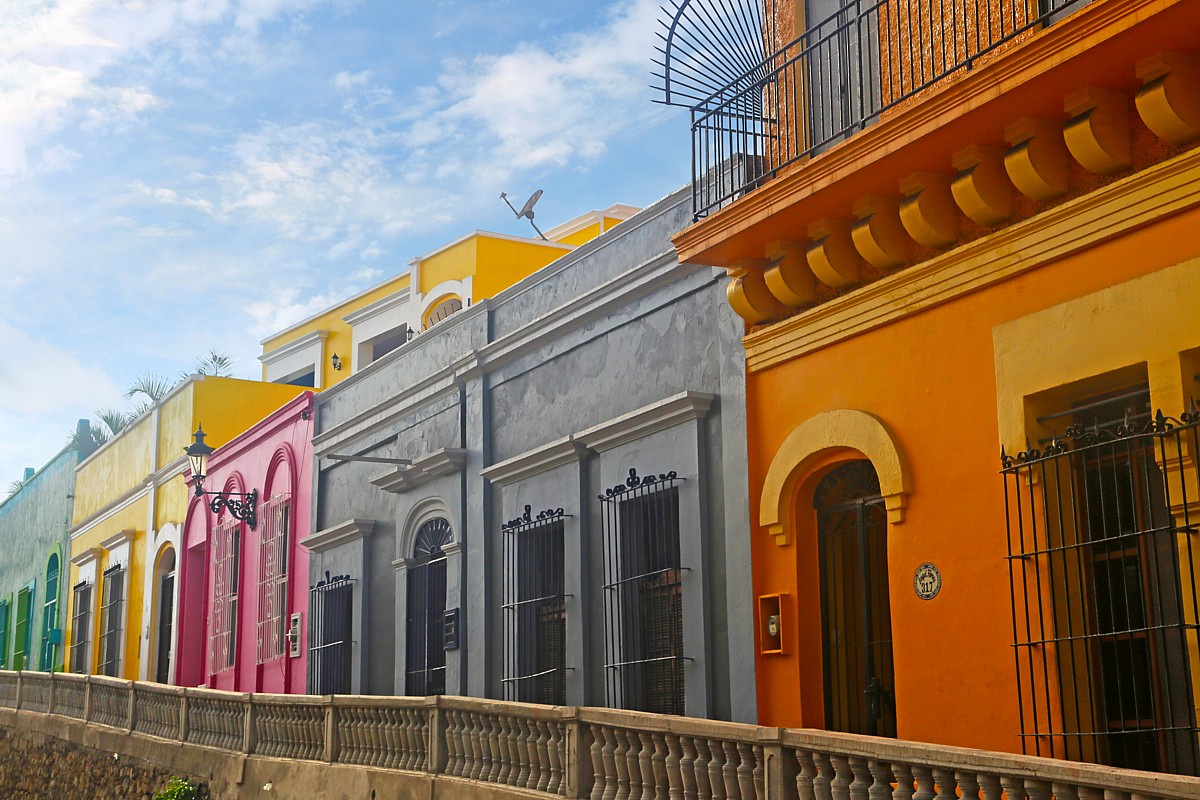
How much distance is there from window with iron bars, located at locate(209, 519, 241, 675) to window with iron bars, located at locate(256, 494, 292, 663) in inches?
34.9

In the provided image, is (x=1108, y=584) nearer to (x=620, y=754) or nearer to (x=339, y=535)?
(x=620, y=754)

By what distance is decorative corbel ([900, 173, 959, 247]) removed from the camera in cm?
814

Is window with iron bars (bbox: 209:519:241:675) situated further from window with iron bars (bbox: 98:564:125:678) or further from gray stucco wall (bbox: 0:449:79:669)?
gray stucco wall (bbox: 0:449:79:669)

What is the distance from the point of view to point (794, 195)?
28.6 feet

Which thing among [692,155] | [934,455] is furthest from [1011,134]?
[692,155]

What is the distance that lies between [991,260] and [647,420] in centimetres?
342

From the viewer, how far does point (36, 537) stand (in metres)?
29.5

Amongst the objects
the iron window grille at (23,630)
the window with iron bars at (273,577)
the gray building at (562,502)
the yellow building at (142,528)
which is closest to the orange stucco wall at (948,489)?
the gray building at (562,502)

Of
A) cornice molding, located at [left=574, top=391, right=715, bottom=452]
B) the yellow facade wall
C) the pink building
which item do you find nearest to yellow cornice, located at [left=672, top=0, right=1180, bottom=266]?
cornice molding, located at [left=574, top=391, right=715, bottom=452]

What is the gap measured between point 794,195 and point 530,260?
14.2 m

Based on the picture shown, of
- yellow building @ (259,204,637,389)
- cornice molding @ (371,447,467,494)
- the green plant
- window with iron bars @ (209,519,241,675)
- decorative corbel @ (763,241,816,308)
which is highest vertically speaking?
yellow building @ (259,204,637,389)

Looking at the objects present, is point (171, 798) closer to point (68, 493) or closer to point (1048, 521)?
point (1048, 521)

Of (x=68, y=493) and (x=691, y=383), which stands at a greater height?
(x=68, y=493)

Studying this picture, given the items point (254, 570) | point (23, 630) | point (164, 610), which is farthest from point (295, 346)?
point (254, 570)
